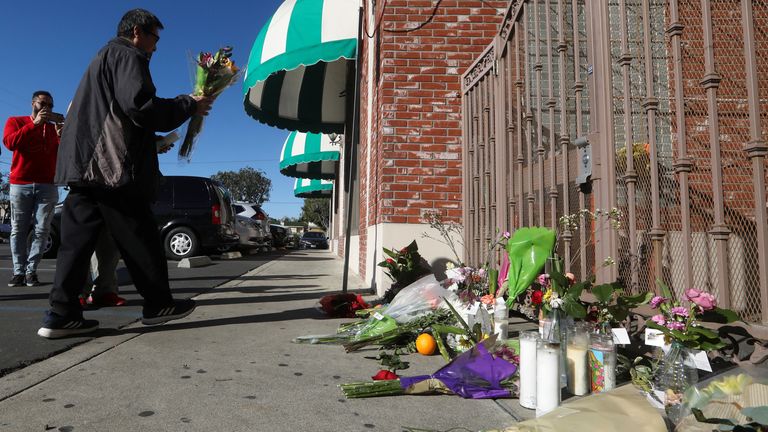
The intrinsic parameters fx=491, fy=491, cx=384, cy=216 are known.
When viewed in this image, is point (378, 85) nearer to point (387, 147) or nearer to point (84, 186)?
point (387, 147)

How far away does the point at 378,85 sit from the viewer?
5180 millimetres

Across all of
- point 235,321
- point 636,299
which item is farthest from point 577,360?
point 235,321

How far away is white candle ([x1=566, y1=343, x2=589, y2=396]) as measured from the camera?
6.82 feet

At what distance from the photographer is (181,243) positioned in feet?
33.9

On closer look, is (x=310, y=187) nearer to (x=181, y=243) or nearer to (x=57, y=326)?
(x=181, y=243)

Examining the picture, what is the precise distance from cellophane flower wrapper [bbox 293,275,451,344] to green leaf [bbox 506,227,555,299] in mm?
624

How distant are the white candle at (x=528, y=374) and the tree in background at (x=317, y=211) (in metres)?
61.4

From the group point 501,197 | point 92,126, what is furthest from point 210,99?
point 501,197

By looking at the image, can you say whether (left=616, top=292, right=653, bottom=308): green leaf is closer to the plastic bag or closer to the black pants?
the plastic bag

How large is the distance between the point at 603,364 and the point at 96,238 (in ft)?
9.62

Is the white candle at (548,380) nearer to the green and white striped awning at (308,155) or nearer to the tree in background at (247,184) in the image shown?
the green and white striped awning at (308,155)

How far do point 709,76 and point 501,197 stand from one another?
191 cm

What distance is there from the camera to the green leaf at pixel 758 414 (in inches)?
47.9

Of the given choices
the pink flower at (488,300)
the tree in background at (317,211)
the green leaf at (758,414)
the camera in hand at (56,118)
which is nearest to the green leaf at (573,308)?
the pink flower at (488,300)
